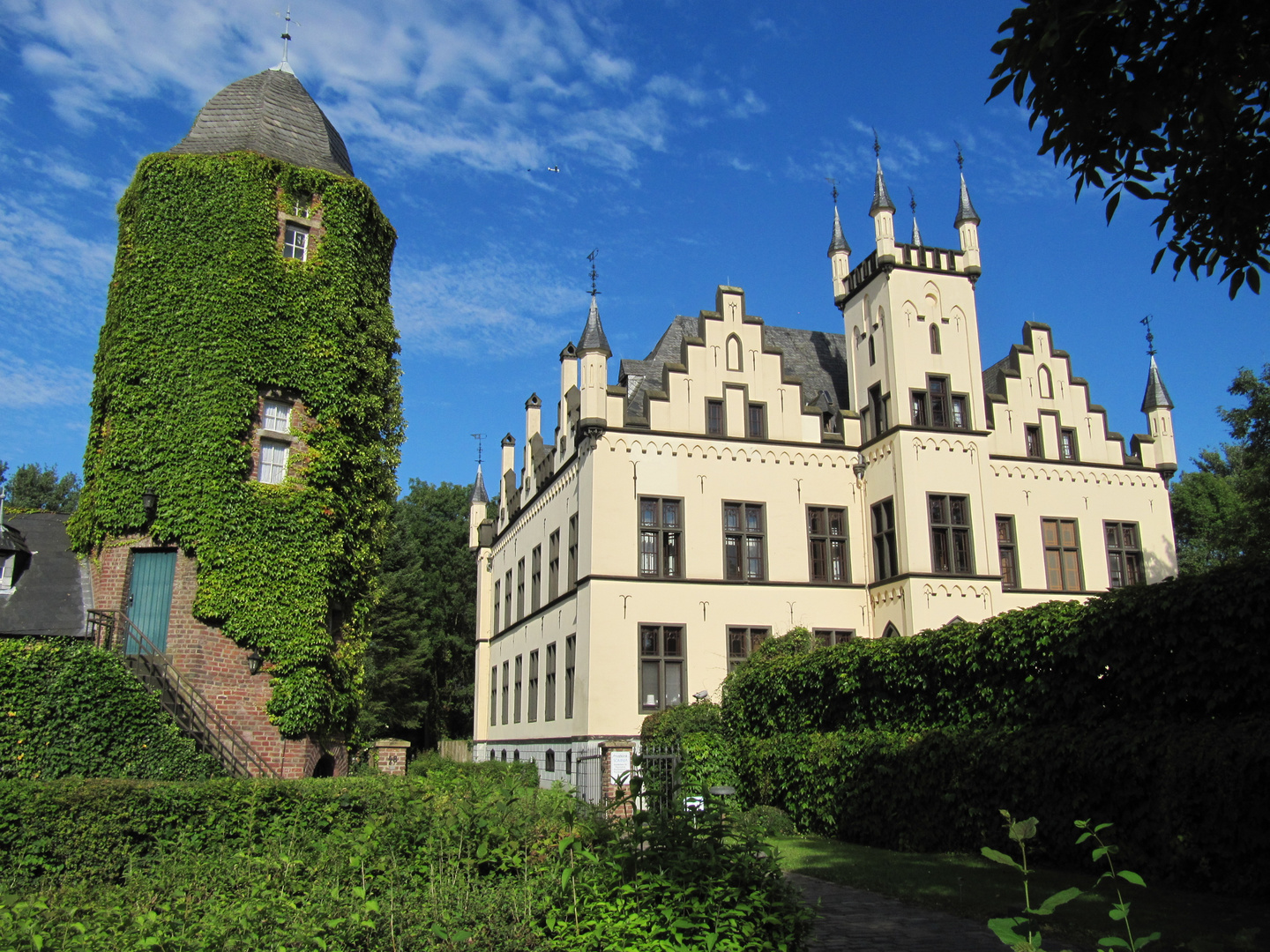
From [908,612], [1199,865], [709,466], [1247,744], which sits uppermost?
[709,466]

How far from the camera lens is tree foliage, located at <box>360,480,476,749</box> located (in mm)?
54969

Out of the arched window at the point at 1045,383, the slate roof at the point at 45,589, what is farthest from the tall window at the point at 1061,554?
the slate roof at the point at 45,589

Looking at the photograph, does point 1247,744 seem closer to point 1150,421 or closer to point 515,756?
point 1150,421

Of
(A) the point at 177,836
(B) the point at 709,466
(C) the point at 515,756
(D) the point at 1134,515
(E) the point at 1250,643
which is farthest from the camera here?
(C) the point at 515,756

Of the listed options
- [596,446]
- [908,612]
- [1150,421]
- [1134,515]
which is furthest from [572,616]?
[1150,421]

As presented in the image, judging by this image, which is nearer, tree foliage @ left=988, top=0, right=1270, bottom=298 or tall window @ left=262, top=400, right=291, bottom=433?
tree foliage @ left=988, top=0, right=1270, bottom=298

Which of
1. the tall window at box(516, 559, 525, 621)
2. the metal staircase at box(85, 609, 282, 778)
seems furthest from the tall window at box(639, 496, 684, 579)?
the metal staircase at box(85, 609, 282, 778)

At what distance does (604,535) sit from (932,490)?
914 centimetres

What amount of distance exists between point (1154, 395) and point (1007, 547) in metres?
7.77

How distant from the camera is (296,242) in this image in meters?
23.2

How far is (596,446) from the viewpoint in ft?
84.9

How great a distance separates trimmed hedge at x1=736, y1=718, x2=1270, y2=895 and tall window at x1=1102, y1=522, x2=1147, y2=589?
1562 cm

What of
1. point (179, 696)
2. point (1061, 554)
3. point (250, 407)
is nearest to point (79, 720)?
point (179, 696)

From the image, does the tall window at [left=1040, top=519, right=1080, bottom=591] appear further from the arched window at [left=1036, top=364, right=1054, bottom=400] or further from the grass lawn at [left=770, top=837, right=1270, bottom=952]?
the grass lawn at [left=770, top=837, right=1270, bottom=952]
